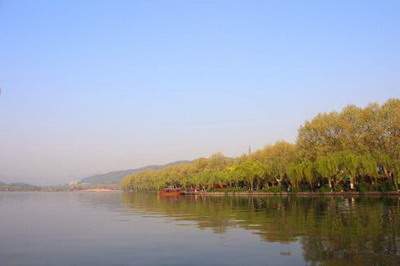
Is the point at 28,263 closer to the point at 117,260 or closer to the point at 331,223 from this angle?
the point at 117,260

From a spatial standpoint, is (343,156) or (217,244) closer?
(217,244)

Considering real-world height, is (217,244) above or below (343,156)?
below

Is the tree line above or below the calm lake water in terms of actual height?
above

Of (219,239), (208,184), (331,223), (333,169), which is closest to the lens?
(219,239)

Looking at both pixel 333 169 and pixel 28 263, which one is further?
pixel 333 169

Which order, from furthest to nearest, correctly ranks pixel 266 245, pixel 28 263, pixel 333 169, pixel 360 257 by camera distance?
1. pixel 333 169
2. pixel 266 245
3. pixel 28 263
4. pixel 360 257

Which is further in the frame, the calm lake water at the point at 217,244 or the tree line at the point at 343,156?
the tree line at the point at 343,156

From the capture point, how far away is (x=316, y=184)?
87.6 meters

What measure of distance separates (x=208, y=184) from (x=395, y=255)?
107874 mm

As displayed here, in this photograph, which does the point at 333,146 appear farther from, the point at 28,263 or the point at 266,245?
the point at 28,263

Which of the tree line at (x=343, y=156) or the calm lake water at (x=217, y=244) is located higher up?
the tree line at (x=343, y=156)

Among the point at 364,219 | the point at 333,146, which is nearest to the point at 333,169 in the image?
the point at 333,146

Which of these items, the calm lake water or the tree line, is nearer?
the calm lake water

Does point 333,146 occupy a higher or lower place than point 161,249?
higher
